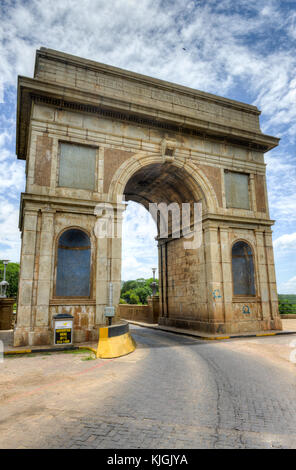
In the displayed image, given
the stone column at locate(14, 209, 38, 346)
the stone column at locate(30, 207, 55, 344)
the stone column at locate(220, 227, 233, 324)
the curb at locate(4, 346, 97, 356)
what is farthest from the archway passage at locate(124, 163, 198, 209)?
the curb at locate(4, 346, 97, 356)

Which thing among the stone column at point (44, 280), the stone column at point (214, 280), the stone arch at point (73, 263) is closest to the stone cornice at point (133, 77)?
the stone column at point (44, 280)

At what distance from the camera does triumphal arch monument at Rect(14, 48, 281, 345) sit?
12.8 m

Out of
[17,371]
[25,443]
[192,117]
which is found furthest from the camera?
[192,117]

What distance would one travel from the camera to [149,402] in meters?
5.47

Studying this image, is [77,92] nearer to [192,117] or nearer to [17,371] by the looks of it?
[192,117]

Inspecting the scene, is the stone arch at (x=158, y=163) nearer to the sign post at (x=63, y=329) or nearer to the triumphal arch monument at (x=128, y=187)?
the triumphal arch monument at (x=128, y=187)

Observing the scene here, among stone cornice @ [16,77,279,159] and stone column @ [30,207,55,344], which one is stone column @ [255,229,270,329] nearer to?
stone cornice @ [16,77,279,159]

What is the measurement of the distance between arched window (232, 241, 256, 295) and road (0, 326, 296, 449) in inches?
285

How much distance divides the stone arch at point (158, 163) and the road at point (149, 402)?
7.80m

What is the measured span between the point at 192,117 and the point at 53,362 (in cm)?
1306

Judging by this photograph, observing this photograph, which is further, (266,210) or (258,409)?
(266,210)

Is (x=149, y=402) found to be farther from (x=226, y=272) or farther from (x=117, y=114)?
(x=117, y=114)

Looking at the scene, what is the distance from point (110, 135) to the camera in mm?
14797
